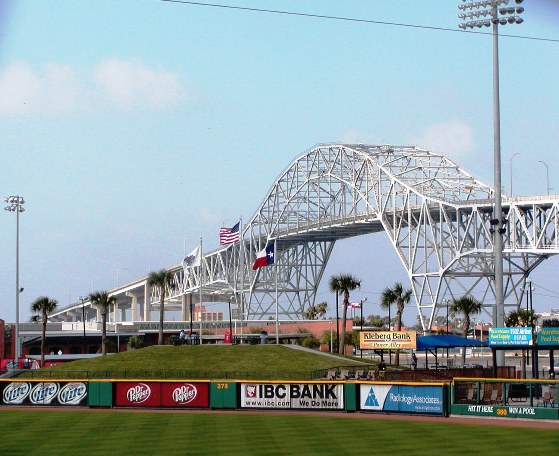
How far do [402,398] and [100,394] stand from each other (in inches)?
611

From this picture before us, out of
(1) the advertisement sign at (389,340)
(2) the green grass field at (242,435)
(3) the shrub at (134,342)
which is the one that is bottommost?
(3) the shrub at (134,342)

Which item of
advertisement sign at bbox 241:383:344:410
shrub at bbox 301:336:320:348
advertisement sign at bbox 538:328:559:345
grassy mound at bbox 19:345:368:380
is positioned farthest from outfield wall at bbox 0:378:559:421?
shrub at bbox 301:336:320:348

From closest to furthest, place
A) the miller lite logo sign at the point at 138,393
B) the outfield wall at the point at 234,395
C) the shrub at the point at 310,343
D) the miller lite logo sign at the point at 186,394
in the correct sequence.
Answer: the outfield wall at the point at 234,395 → the miller lite logo sign at the point at 186,394 → the miller lite logo sign at the point at 138,393 → the shrub at the point at 310,343

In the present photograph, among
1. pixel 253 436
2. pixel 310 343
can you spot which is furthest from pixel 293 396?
pixel 310 343

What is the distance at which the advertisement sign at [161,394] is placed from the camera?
4978 centimetres

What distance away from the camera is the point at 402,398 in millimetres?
45312

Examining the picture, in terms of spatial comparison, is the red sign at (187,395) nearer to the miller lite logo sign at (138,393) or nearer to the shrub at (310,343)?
the miller lite logo sign at (138,393)

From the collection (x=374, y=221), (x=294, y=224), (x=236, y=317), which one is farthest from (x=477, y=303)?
(x=236, y=317)

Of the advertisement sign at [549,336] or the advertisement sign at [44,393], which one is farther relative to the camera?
the advertisement sign at [44,393]

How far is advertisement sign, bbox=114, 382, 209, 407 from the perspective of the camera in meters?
49.8

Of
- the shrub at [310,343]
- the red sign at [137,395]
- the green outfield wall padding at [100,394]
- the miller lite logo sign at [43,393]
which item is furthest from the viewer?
the shrub at [310,343]

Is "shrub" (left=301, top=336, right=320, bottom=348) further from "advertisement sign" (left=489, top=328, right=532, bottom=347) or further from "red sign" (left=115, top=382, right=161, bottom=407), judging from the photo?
"advertisement sign" (left=489, top=328, right=532, bottom=347)

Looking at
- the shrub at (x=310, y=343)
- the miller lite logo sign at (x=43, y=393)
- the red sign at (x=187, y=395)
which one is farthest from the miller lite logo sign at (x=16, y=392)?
the shrub at (x=310, y=343)

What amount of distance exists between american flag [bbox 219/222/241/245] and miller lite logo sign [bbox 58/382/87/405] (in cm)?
5248
